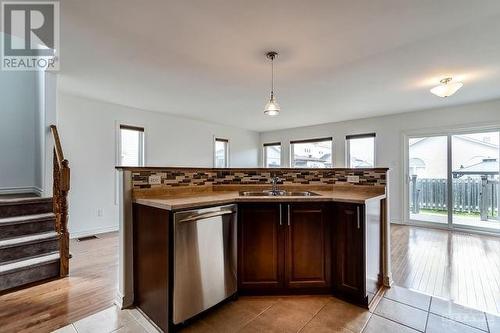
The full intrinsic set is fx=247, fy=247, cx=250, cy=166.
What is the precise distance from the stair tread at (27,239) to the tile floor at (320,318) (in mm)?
1346

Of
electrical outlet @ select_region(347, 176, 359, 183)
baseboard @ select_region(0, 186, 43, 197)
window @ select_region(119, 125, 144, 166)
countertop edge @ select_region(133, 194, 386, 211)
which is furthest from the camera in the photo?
window @ select_region(119, 125, 144, 166)

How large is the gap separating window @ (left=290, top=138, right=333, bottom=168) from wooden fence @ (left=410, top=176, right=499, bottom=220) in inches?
82.0

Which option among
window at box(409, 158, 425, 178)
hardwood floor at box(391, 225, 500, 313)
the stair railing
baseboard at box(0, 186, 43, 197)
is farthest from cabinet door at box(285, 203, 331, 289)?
window at box(409, 158, 425, 178)

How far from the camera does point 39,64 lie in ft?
10.9

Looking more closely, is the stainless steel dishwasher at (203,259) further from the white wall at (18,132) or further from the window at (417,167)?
the window at (417,167)

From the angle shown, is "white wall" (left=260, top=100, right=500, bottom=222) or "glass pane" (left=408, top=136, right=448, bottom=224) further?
"glass pane" (left=408, top=136, right=448, bottom=224)

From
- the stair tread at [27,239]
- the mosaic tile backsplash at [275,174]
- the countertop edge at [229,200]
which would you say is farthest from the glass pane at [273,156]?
the stair tread at [27,239]

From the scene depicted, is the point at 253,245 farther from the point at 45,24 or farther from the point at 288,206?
the point at 45,24

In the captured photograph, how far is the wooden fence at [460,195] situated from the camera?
455 cm

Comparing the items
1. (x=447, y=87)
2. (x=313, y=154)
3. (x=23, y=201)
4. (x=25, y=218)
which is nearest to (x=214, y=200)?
(x=25, y=218)

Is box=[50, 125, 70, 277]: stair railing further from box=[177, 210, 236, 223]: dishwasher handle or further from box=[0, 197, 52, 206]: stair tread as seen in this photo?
box=[177, 210, 236, 223]: dishwasher handle

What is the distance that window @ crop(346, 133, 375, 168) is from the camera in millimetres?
5956

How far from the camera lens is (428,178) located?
17.0ft

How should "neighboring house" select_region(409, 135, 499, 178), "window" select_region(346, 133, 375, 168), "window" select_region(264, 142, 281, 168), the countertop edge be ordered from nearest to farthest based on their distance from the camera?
the countertop edge
"neighboring house" select_region(409, 135, 499, 178)
"window" select_region(346, 133, 375, 168)
"window" select_region(264, 142, 281, 168)
